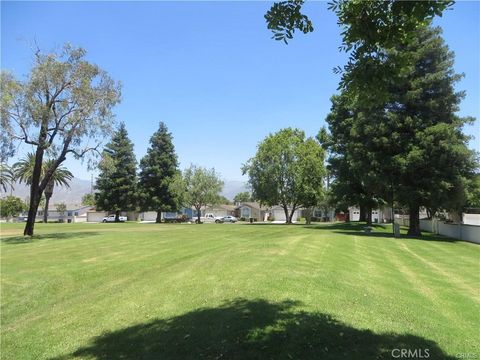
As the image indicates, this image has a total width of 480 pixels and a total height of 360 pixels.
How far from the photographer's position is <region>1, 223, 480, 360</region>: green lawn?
21.1 ft

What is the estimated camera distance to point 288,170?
195ft

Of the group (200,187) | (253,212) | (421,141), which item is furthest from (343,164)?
(253,212)

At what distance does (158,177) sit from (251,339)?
218 ft

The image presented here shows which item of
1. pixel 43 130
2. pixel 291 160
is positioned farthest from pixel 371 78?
pixel 291 160

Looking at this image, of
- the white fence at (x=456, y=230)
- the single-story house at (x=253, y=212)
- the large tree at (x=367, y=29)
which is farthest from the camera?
the single-story house at (x=253, y=212)

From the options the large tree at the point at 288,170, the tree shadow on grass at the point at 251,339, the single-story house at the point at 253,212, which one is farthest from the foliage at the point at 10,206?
the tree shadow on grass at the point at 251,339

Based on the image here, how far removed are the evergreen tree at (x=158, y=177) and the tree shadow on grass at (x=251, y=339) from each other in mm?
62909

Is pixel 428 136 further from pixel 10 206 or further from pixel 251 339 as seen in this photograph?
pixel 10 206

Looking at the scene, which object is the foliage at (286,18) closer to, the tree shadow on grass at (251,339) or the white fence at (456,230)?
the tree shadow on grass at (251,339)

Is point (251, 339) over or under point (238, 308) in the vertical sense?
under

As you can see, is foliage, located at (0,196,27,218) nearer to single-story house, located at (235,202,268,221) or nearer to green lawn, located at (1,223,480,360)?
single-story house, located at (235,202,268,221)

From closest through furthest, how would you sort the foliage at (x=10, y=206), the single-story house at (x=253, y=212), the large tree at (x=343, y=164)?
the large tree at (x=343, y=164) < the foliage at (x=10, y=206) < the single-story house at (x=253, y=212)

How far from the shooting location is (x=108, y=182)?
233 feet

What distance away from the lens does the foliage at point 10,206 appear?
91.5 meters
